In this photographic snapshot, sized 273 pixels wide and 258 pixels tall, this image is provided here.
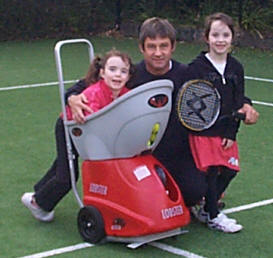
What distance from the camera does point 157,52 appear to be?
16.2 feet

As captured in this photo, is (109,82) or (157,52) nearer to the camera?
(109,82)

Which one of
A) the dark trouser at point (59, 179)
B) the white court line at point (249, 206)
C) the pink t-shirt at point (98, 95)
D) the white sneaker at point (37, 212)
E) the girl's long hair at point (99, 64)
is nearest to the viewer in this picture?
the pink t-shirt at point (98, 95)

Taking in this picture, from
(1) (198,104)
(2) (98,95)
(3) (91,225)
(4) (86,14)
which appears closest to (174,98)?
(1) (198,104)

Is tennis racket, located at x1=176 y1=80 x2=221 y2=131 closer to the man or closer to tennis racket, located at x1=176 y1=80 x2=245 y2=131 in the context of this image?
tennis racket, located at x1=176 y1=80 x2=245 y2=131

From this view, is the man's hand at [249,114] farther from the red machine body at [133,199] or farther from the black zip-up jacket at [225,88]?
the red machine body at [133,199]

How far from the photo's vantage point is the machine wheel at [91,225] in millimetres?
4789

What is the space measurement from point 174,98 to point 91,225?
3.19ft

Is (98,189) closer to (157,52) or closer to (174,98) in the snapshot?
(174,98)

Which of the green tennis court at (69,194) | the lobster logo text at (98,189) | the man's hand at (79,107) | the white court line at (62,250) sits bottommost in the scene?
A: the green tennis court at (69,194)

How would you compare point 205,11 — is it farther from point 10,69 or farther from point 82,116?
point 82,116

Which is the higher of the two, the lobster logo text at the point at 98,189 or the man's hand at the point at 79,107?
the man's hand at the point at 79,107

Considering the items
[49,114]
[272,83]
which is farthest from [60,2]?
[49,114]

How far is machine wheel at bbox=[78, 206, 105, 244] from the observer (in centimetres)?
479

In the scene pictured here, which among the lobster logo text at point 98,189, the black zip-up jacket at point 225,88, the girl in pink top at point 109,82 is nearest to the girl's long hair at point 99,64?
the girl in pink top at point 109,82
